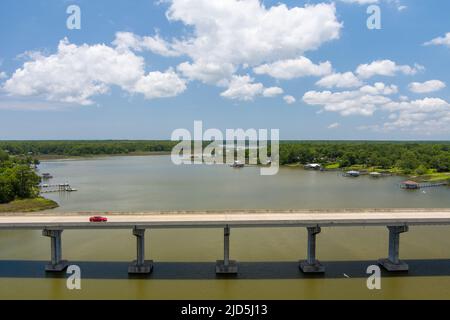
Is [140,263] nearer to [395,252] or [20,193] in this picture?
[395,252]

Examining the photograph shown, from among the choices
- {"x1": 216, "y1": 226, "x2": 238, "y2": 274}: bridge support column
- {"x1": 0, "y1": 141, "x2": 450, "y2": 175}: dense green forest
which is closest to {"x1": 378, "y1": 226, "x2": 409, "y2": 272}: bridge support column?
{"x1": 216, "y1": 226, "x2": 238, "y2": 274}: bridge support column

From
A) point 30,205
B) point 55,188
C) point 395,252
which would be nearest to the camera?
point 395,252

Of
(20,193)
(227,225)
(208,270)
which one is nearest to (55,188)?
(20,193)

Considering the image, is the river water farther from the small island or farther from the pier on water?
the pier on water

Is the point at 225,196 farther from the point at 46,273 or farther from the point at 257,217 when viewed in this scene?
the point at 46,273

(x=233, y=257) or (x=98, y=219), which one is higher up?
(x=98, y=219)

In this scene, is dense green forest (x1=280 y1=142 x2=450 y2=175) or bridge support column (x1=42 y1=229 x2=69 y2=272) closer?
bridge support column (x1=42 y1=229 x2=69 y2=272)
